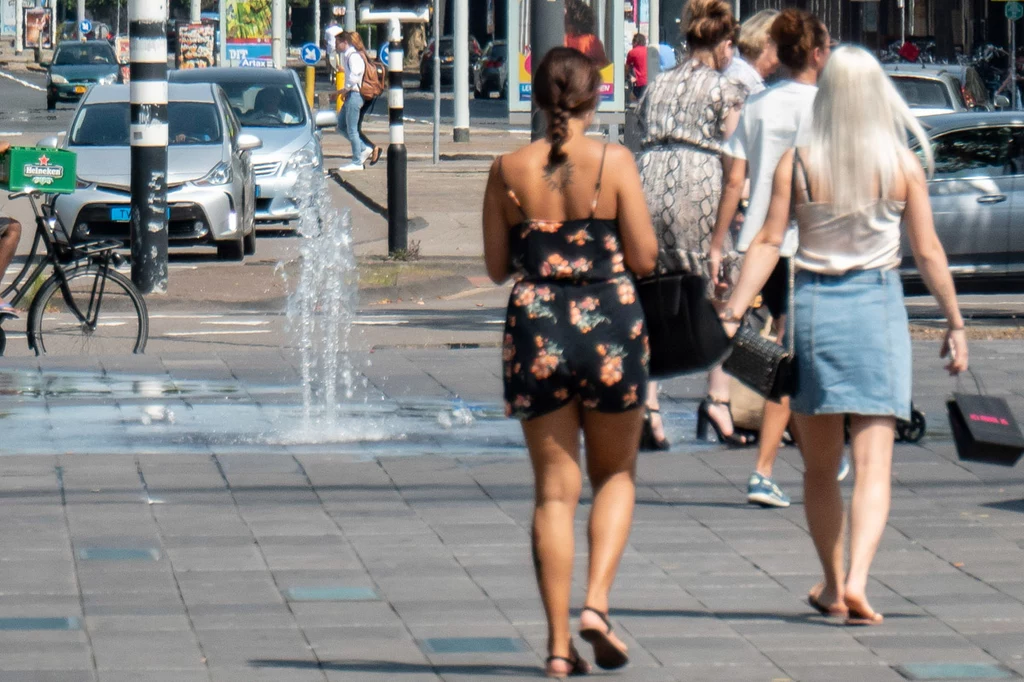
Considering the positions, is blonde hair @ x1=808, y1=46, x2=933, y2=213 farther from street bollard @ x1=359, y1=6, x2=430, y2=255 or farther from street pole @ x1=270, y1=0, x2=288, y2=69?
street pole @ x1=270, y1=0, x2=288, y2=69

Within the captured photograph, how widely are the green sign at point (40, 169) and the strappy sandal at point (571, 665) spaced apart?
25.2ft

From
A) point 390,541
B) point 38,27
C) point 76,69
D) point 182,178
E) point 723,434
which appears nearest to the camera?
point 390,541

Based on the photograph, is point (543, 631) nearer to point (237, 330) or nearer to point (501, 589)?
point (501, 589)

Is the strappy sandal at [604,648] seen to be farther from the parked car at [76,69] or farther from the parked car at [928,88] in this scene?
the parked car at [76,69]

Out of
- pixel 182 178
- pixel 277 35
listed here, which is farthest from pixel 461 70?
pixel 182 178

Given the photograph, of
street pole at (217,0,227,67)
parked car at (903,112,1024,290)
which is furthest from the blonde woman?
street pole at (217,0,227,67)

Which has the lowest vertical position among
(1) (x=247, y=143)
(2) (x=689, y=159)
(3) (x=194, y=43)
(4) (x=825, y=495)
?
(4) (x=825, y=495)

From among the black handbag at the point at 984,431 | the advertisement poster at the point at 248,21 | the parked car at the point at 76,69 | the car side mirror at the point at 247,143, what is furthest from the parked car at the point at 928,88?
the parked car at the point at 76,69

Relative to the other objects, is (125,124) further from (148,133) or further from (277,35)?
(277,35)

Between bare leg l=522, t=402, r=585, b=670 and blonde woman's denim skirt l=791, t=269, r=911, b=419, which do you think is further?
blonde woman's denim skirt l=791, t=269, r=911, b=419

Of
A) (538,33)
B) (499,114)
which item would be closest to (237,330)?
(538,33)

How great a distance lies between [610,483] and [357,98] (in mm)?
23495

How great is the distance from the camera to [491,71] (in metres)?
54.8

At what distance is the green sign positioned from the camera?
11648mm
